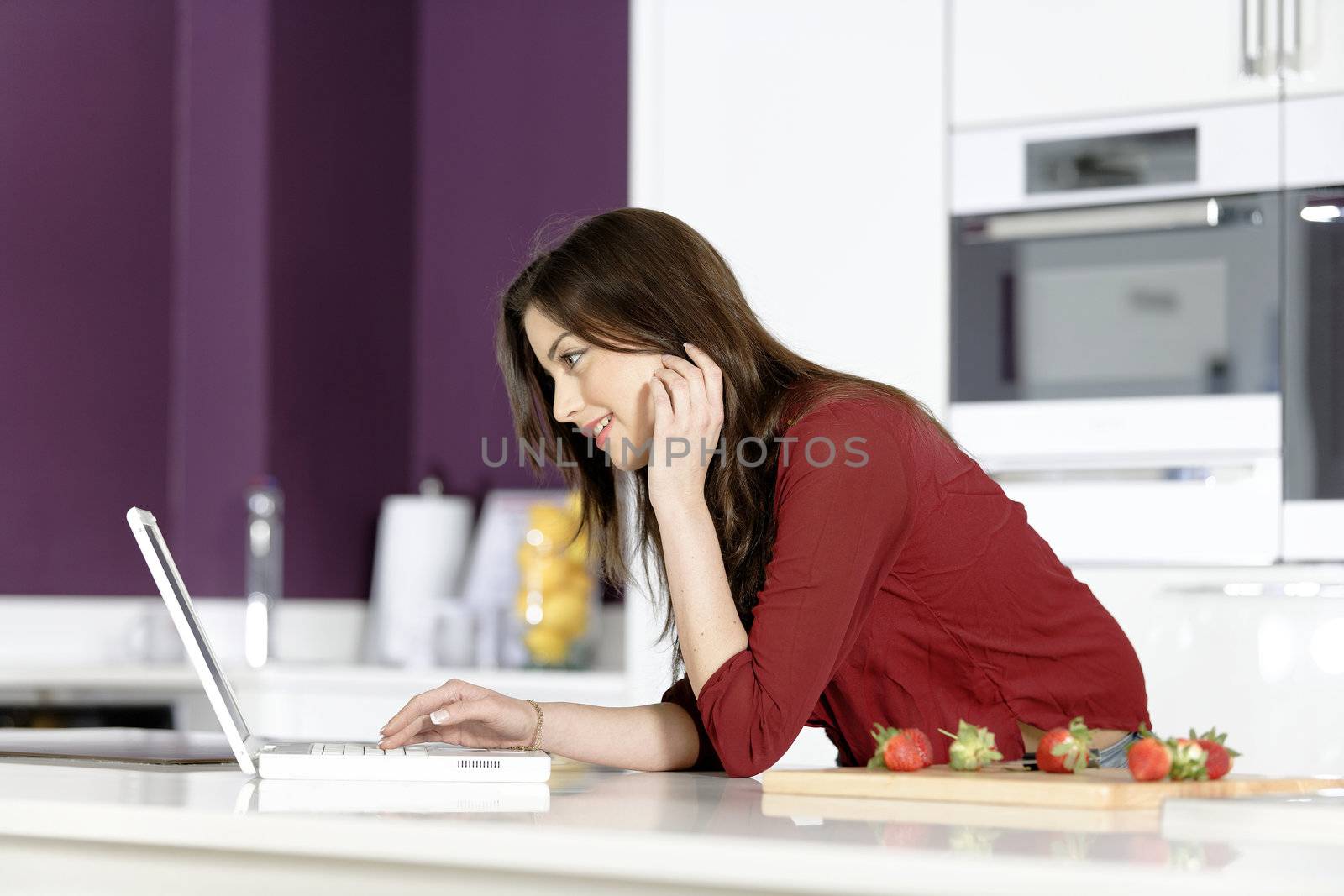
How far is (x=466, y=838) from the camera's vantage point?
94cm

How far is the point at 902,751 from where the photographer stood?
120 centimetres

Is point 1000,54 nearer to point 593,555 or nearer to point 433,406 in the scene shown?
point 593,555

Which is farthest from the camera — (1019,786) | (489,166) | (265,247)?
(489,166)

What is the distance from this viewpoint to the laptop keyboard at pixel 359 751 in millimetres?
1297

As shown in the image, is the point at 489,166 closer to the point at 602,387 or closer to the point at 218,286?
the point at 218,286

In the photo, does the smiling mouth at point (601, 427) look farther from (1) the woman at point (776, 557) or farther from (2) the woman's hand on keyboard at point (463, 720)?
(2) the woman's hand on keyboard at point (463, 720)

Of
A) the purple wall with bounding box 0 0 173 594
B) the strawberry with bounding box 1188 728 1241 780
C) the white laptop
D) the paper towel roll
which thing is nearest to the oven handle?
the paper towel roll

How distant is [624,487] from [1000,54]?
122cm

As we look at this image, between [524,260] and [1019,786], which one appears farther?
[524,260]

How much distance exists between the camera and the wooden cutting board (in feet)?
3.60

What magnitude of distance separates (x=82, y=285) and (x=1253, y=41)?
2.39 metres

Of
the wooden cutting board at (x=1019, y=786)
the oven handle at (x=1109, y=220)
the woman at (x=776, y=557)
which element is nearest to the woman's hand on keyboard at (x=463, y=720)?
the woman at (x=776, y=557)

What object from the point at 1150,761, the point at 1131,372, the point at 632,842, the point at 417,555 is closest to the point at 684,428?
the point at 1150,761

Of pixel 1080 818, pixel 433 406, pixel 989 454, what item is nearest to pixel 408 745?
pixel 1080 818
